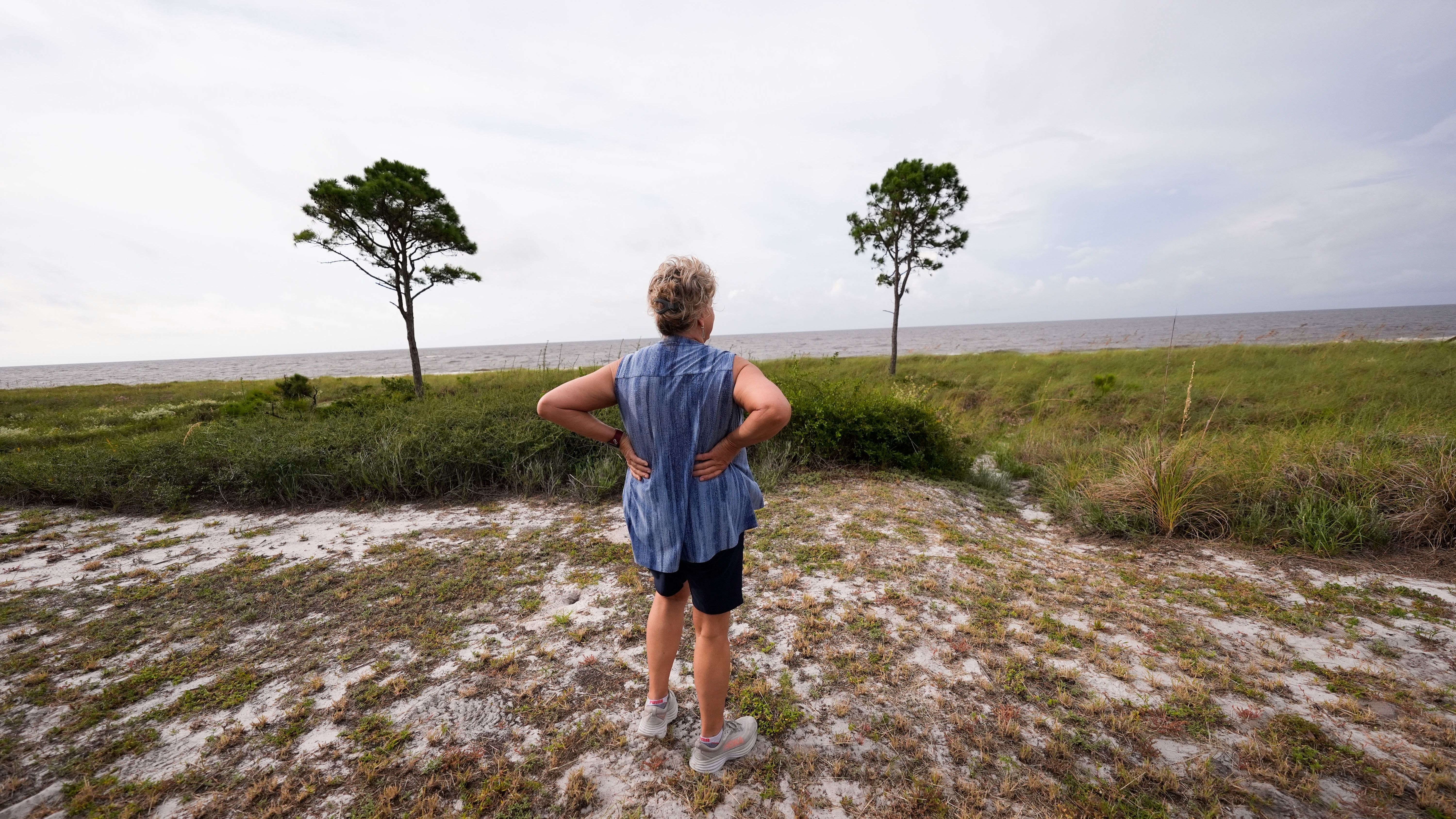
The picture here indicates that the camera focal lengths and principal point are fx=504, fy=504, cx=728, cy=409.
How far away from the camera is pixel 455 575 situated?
378 centimetres

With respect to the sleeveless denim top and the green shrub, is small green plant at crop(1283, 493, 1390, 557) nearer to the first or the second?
the green shrub

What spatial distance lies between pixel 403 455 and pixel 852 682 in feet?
17.4

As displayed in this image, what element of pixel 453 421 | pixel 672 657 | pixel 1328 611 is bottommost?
pixel 1328 611

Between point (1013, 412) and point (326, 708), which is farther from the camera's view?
point (1013, 412)

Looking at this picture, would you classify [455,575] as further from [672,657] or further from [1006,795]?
[1006,795]

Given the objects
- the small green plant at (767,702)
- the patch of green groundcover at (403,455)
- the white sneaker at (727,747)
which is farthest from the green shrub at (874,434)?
the white sneaker at (727,747)

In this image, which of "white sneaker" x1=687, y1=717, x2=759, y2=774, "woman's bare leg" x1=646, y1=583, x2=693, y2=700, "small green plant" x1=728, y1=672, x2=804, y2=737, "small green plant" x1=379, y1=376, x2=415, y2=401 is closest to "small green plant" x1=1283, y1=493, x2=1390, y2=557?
"small green plant" x1=728, y1=672, x2=804, y2=737

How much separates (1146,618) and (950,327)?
495ft

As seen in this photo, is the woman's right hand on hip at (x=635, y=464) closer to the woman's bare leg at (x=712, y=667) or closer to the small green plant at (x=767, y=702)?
the woman's bare leg at (x=712, y=667)

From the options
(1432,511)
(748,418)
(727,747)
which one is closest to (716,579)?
(748,418)

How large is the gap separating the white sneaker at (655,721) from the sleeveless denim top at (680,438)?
79cm

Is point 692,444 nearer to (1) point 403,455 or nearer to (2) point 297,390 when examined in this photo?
(1) point 403,455

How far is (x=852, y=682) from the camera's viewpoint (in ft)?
8.40

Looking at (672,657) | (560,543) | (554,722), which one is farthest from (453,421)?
(672,657)
